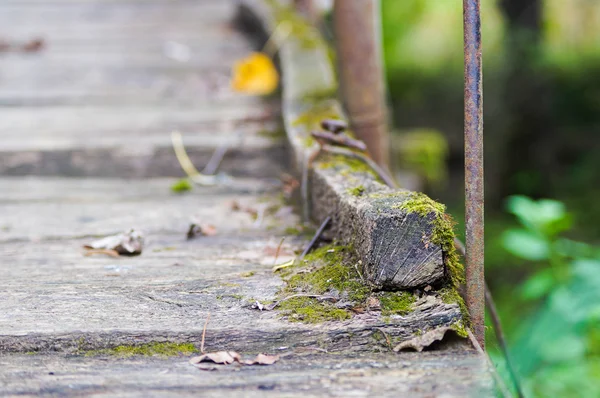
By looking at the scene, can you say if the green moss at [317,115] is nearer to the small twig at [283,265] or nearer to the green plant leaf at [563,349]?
the small twig at [283,265]

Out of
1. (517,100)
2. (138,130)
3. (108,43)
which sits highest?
(108,43)

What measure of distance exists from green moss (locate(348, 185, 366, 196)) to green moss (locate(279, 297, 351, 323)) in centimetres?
27

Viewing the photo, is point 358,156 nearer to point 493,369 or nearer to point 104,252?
point 104,252

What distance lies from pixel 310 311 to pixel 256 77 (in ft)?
6.68

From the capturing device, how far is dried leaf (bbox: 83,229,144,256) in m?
1.67

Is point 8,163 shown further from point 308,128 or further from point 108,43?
point 108,43

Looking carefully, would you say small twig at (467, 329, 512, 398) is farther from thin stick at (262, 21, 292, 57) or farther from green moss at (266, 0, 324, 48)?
thin stick at (262, 21, 292, 57)

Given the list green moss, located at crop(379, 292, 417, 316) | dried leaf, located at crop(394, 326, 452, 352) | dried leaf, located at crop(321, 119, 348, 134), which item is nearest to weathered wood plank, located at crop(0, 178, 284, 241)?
dried leaf, located at crop(321, 119, 348, 134)

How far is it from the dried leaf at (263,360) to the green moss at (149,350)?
10 centimetres

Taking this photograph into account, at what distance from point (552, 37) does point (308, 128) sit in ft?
24.1

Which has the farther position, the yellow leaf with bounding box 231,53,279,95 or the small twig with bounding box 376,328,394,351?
the yellow leaf with bounding box 231,53,279,95

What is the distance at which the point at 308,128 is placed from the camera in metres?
2.23

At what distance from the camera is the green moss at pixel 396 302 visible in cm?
120

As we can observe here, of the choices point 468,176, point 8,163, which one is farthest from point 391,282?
point 8,163
